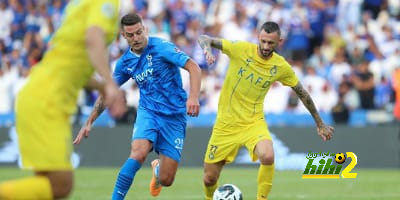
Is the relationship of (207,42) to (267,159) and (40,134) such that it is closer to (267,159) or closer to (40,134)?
(267,159)

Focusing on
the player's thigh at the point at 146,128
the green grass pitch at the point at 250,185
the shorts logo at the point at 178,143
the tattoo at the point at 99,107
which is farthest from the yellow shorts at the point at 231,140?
the green grass pitch at the point at 250,185

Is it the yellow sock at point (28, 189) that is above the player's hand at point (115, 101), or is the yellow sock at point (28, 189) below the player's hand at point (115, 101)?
below

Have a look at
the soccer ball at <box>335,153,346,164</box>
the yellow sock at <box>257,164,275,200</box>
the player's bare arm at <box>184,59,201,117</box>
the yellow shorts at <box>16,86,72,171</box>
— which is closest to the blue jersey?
the player's bare arm at <box>184,59,201,117</box>

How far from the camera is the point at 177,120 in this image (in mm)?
11023

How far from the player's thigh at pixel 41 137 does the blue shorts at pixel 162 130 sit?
12.0 feet

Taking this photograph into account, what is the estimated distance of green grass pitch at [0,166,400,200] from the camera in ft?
45.1

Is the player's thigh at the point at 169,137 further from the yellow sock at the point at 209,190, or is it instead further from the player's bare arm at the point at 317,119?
the player's bare arm at the point at 317,119

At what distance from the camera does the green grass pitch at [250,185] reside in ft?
45.1

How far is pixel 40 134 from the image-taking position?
7039mm

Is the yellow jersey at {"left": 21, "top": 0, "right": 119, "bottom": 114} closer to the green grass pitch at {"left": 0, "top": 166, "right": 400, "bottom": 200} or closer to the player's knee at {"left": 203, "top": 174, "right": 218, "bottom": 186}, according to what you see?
the player's knee at {"left": 203, "top": 174, "right": 218, "bottom": 186}

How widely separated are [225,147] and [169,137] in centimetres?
79

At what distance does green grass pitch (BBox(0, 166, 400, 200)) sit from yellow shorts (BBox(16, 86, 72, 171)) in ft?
20.1
